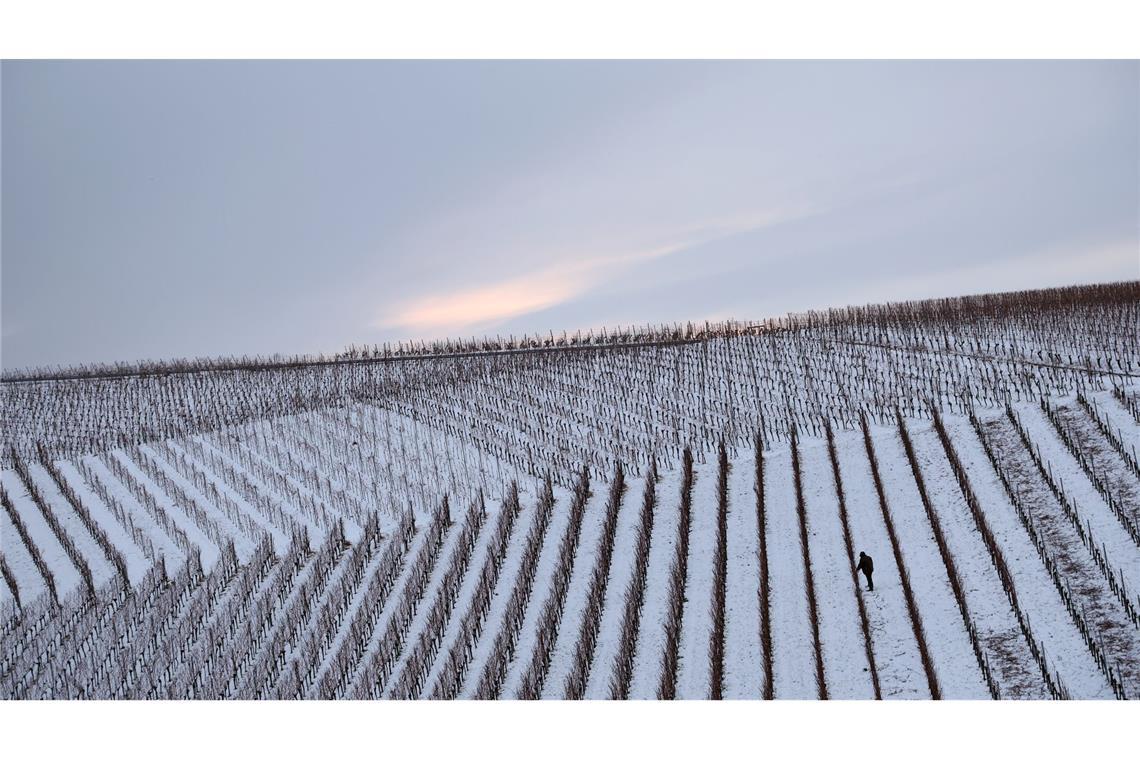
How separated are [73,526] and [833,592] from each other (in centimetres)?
1375

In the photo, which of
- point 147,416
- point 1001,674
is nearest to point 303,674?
point 1001,674

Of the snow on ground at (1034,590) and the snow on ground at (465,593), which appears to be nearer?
the snow on ground at (1034,590)

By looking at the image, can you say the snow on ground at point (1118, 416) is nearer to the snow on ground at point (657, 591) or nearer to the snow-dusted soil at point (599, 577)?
the snow-dusted soil at point (599, 577)

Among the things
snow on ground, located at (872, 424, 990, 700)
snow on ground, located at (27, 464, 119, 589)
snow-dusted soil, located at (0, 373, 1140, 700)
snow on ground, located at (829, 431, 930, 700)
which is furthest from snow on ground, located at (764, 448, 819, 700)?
snow on ground, located at (27, 464, 119, 589)

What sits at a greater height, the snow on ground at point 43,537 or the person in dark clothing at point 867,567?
the person in dark clothing at point 867,567

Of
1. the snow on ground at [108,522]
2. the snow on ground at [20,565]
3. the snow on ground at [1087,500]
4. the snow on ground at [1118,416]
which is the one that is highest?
the snow on ground at [1118,416]

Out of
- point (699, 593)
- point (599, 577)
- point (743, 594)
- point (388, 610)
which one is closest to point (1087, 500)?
point (743, 594)

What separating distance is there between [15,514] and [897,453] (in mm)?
16725

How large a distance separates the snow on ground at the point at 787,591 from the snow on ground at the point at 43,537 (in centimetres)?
1101

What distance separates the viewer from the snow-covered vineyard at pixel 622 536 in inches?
403

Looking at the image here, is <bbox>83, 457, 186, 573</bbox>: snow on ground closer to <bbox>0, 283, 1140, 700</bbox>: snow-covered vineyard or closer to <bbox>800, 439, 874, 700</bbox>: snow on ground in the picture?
<bbox>0, 283, 1140, 700</bbox>: snow-covered vineyard

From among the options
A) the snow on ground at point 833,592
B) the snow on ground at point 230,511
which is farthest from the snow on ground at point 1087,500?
the snow on ground at point 230,511

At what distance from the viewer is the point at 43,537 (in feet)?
51.3

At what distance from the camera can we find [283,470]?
17984 mm
